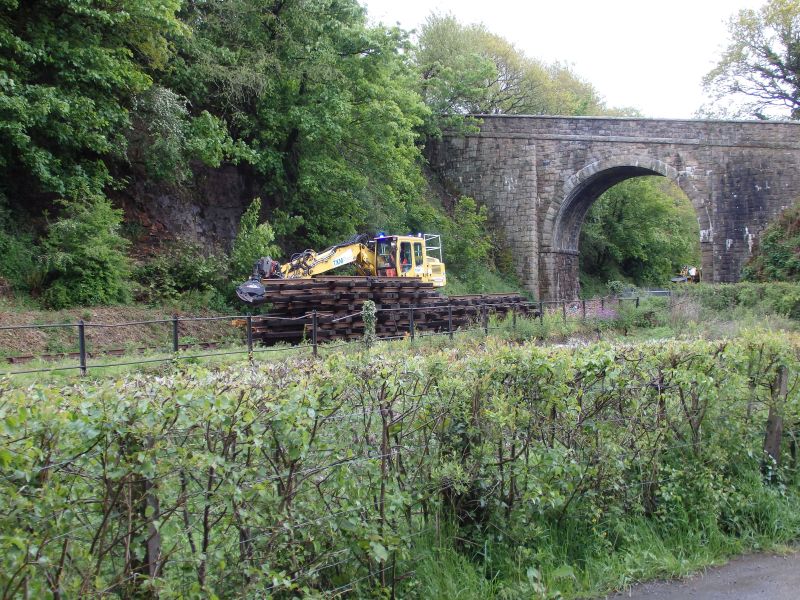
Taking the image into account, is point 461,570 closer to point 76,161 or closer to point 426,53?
point 76,161

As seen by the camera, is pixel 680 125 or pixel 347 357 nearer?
pixel 347 357

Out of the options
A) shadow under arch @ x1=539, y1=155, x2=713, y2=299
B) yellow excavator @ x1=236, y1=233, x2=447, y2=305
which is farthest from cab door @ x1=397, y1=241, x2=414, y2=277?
shadow under arch @ x1=539, y1=155, x2=713, y2=299

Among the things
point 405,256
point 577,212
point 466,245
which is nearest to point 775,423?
point 405,256

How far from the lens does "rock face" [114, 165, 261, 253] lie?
19.2 metres

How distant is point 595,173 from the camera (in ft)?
99.2

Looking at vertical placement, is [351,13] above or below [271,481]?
above

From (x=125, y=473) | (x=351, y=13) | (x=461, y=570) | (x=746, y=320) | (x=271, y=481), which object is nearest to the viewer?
(x=125, y=473)

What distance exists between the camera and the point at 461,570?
402cm

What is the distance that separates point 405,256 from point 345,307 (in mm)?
3610

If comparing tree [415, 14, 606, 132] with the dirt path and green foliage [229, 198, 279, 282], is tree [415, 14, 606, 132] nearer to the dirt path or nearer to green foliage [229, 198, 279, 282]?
green foliage [229, 198, 279, 282]

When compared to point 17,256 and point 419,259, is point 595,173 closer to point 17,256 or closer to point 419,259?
point 419,259

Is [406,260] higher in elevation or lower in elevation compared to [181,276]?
higher

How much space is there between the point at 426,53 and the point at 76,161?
27.9 m

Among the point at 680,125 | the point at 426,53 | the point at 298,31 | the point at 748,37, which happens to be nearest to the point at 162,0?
the point at 298,31
